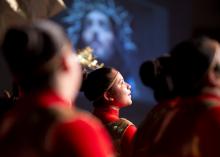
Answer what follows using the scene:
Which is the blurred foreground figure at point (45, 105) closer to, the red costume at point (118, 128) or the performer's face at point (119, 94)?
the red costume at point (118, 128)

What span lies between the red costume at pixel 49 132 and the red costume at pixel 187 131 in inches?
14.7

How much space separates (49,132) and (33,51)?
0.24 m

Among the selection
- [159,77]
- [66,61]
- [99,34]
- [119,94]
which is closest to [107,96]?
[119,94]

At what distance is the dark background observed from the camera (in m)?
6.72

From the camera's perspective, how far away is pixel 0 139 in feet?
6.15

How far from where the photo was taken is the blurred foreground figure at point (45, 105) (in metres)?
1.76

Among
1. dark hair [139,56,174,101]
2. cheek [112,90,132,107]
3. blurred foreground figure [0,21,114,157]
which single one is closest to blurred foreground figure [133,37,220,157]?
dark hair [139,56,174,101]

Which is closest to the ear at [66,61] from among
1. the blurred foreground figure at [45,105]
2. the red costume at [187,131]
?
the blurred foreground figure at [45,105]

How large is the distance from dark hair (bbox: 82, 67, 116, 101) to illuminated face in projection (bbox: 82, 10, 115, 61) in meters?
3.20

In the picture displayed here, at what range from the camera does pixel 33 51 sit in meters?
1.86

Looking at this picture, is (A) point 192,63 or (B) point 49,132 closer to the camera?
(B) point 49,132

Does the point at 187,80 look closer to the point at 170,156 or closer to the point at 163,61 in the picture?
the point at 170,156

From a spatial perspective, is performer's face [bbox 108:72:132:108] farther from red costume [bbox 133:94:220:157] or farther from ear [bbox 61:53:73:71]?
ear [bbox 61:53:73:71]

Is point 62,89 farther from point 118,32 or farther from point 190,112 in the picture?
point 118,32
